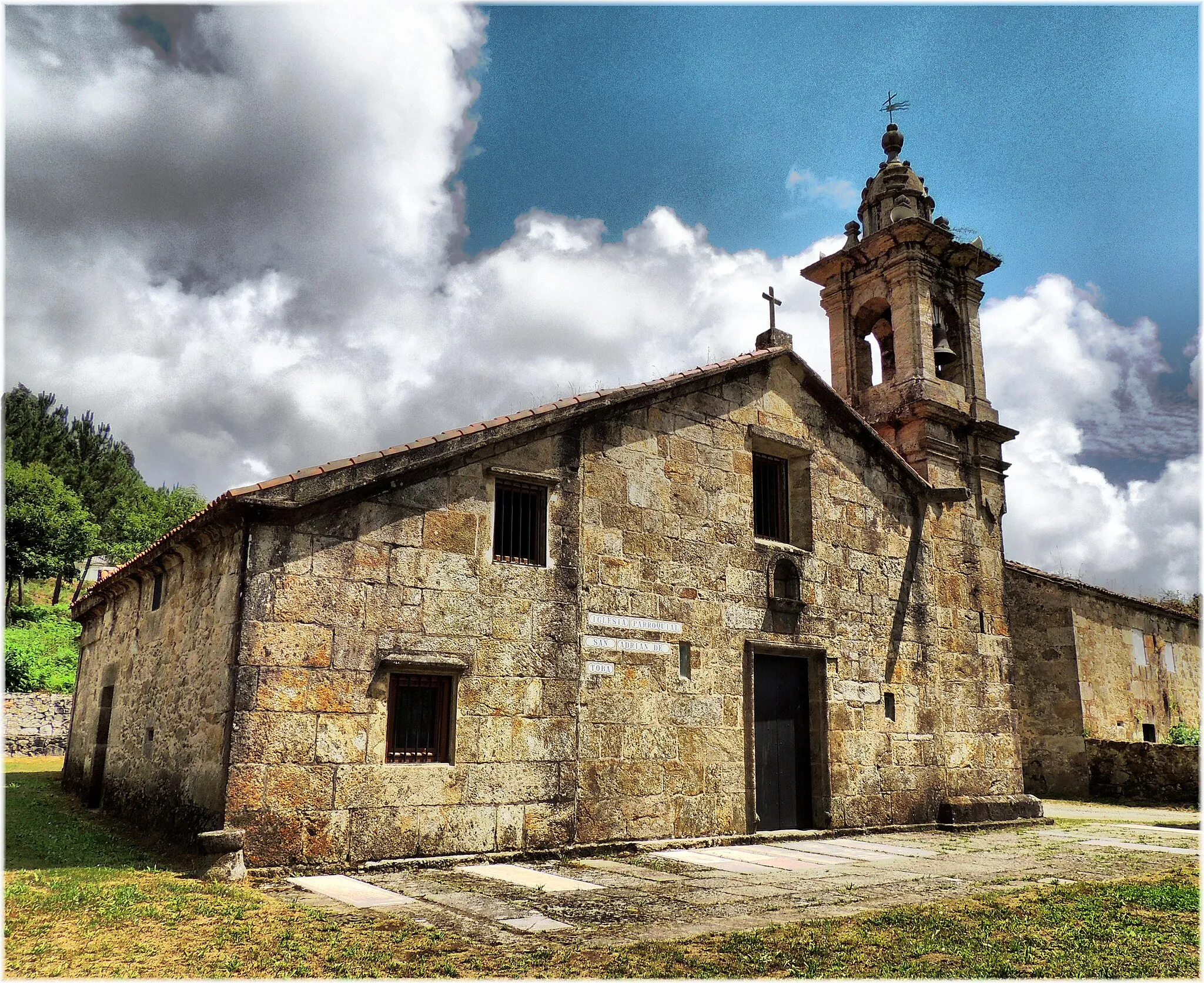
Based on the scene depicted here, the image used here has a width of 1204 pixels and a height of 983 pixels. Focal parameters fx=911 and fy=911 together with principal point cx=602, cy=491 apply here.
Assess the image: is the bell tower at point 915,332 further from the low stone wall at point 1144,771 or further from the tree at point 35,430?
the tree at point 35,430

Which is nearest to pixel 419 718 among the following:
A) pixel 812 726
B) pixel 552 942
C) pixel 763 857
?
pixel 552 942

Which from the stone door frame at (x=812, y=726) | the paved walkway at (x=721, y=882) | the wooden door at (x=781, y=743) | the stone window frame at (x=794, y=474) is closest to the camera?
the paved walkway at (x=721, y=882)

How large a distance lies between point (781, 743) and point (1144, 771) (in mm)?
10114

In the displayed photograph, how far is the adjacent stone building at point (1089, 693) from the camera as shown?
17.8 m

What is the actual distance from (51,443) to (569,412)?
47.8 m

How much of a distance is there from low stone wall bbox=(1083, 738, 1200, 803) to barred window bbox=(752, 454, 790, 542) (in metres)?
10.1

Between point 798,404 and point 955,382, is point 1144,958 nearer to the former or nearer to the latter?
point 798,404

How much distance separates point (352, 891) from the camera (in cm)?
718

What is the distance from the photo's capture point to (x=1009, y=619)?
2012 cm

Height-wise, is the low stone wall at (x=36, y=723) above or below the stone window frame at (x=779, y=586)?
below

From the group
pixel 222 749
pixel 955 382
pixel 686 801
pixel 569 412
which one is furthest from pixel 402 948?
pixel 955 382

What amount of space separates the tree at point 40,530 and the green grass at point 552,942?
3570cm

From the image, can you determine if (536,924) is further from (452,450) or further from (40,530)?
(40,530)

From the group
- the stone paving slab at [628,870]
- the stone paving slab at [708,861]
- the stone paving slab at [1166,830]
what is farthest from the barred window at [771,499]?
the stone paving slab at [1166,830]
